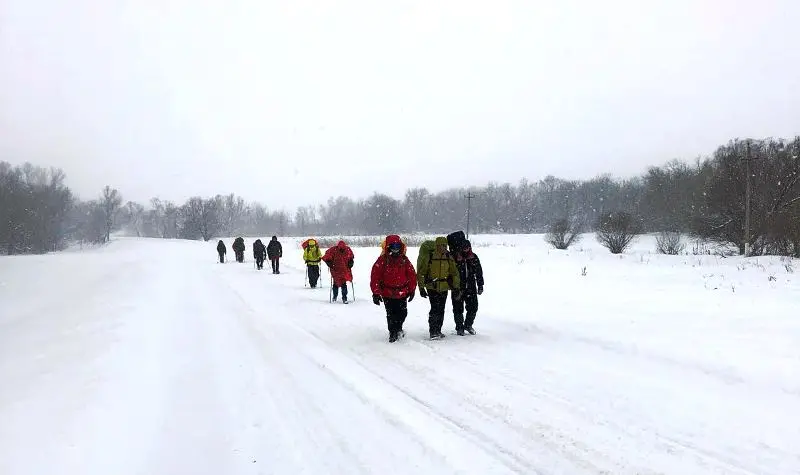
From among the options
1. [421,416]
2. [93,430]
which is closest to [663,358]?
[421,416]

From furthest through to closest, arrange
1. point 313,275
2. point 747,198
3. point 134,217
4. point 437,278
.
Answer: point 134,217, point 747,198, point 313,275, point 437,278

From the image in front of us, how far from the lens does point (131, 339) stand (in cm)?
902

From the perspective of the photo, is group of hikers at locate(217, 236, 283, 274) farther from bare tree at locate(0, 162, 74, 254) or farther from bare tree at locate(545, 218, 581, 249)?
bare tree at locate(0, 162, 74, 254)

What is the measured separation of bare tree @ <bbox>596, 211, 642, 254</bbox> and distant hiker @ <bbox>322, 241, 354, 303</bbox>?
80.9 ft

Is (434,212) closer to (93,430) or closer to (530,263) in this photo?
(530,263)

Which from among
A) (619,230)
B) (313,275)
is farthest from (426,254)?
(619,230)

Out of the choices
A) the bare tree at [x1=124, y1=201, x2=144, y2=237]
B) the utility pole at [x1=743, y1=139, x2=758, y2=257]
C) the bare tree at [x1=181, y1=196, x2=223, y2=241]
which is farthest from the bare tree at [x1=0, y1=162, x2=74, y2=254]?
the utility pole at [x1=743, y1=139, x2=758, y2=257]

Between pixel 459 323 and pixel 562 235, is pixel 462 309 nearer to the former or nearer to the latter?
pixel 459 323

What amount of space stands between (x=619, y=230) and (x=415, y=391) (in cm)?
3081

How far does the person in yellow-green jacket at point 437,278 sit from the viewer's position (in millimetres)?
8523

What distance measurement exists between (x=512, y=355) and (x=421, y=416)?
2.79m

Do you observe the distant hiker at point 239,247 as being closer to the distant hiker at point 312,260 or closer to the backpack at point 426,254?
the distant hiker at point 312,260

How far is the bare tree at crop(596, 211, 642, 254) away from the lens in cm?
3312

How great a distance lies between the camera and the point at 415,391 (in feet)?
19.0
